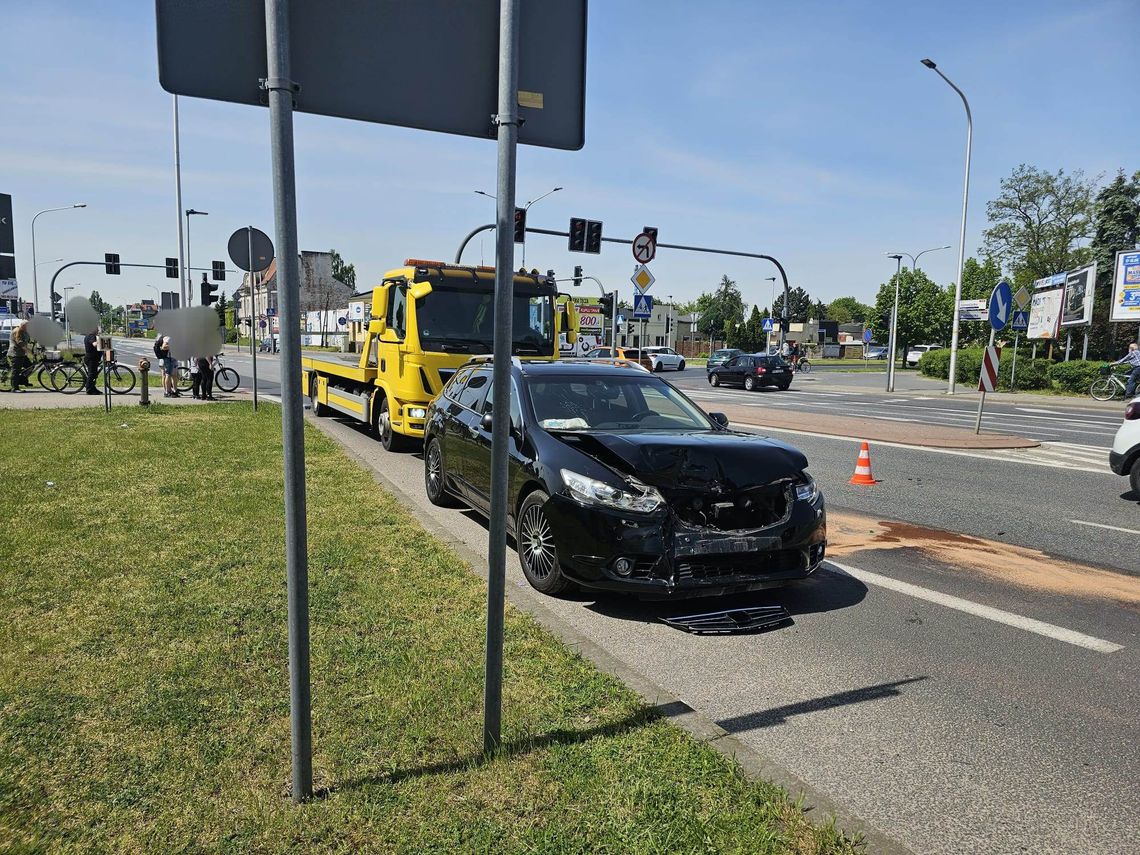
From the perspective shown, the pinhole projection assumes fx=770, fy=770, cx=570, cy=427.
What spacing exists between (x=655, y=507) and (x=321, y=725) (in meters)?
2.27

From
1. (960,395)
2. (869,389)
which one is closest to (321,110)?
(960,395)

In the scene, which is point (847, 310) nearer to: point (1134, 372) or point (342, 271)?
point (342, 271)

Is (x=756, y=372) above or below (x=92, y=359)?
below

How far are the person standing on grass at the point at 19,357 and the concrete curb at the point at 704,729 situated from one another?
1929 cm

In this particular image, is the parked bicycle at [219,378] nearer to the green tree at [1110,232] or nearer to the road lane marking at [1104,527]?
the road lane marking at [1104,527]

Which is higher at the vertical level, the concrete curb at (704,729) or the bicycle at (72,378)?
the bicycle at (72,378)

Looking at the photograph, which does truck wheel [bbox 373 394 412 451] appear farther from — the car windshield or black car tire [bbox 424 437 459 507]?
the car windshield

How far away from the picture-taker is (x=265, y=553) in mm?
5621

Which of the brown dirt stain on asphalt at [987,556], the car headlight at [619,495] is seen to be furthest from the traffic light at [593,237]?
the car headlight at [619,495]

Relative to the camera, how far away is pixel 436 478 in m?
8.05

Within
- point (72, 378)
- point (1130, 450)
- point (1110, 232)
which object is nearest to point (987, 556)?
point (1130, 450)

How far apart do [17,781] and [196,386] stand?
17.8m

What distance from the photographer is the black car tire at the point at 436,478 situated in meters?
7.89

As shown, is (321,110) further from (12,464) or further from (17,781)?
(12,464)
